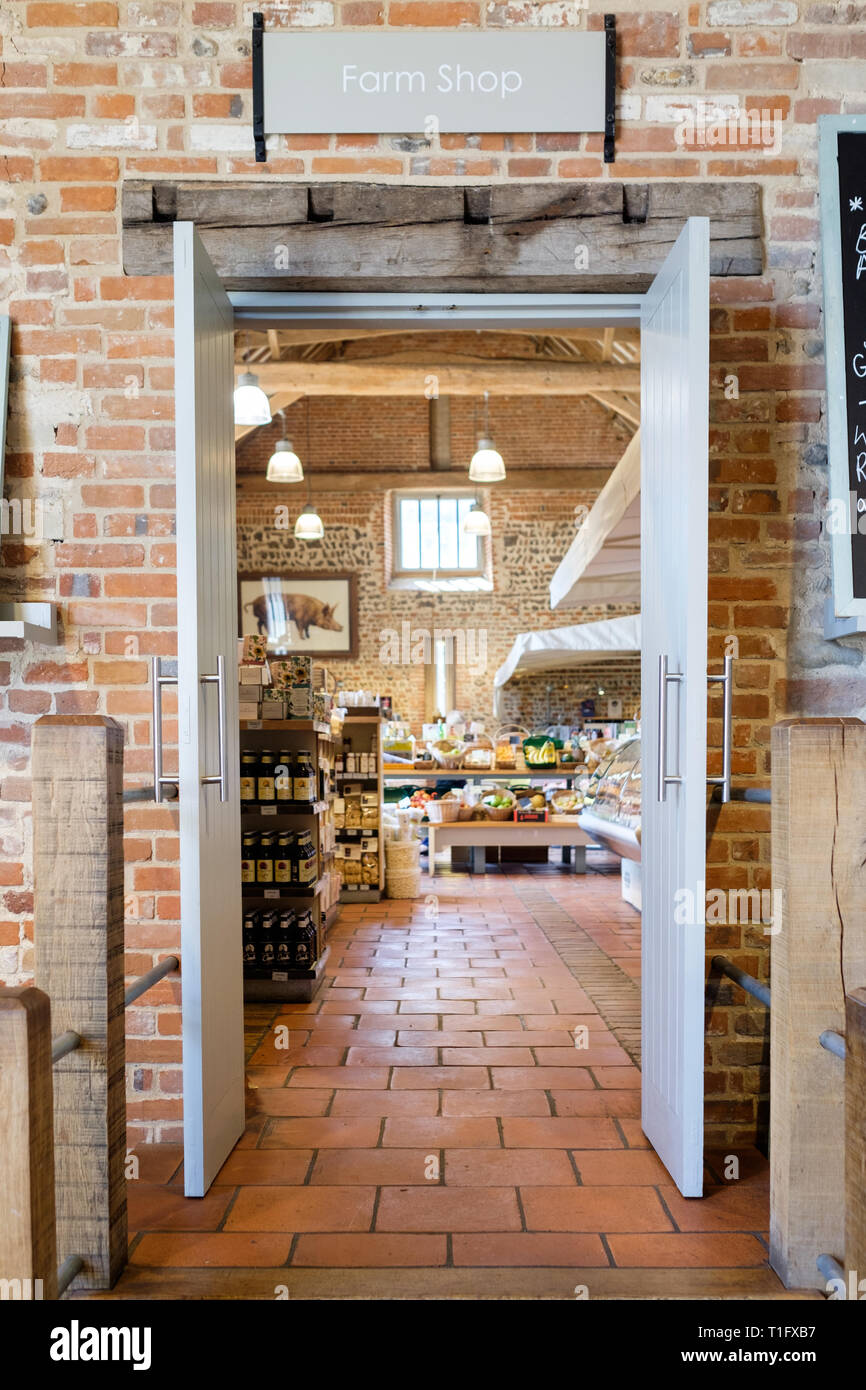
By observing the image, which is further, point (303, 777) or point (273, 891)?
point (303, 777)

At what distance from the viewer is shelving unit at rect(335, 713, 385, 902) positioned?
6344 millimetres

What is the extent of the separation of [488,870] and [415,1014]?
3991mm

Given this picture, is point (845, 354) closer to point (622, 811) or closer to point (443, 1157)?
point (443, 1157)

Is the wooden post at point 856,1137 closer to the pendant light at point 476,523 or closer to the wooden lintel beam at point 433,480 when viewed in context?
the pendant light at point 476,523

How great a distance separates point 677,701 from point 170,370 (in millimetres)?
1653

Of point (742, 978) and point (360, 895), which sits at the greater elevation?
point (742, 978)

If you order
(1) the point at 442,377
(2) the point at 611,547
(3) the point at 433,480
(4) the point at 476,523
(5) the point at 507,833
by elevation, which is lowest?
(5) the point at 507,833

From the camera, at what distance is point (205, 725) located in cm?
236

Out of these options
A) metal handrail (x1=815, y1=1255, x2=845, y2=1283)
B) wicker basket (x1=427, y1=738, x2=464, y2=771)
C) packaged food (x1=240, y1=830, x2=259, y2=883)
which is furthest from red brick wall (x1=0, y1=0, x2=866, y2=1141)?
wicker basket (x1=427, y1=738, x2=464, y2=771)

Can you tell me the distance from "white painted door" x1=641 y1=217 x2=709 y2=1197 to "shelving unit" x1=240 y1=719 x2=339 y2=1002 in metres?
1.97

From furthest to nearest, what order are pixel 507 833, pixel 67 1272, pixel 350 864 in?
pixel 507 833, pixel 350 864, pixel 67 1272

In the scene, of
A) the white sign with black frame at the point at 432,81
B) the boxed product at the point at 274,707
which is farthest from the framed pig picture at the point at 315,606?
the white sign with black frame at the point at 432,81

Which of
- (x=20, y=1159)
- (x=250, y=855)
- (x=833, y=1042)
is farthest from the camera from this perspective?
(x=250, y=855)

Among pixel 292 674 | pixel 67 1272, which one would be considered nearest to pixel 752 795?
pixel 67 1272
